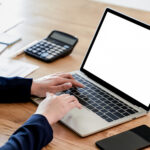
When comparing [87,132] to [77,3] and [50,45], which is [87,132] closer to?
[50,45]

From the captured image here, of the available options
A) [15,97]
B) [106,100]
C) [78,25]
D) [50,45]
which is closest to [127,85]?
[106,100]

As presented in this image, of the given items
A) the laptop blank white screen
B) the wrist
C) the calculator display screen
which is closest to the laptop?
the laptop blank white screen

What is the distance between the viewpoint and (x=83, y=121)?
116 centimetres

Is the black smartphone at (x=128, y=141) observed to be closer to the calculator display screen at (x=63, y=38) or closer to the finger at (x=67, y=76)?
the finger at (x=67, y=76)

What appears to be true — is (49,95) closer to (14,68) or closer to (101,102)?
(101,102)

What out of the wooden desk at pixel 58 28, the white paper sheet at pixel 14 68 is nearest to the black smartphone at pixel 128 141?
the wooden desk at pixel 58 28

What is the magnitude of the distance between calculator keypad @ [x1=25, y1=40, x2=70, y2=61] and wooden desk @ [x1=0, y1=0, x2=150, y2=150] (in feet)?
0.09

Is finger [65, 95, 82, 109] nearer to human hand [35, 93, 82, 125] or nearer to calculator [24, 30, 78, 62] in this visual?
human hand [35, 93, 82, 125]

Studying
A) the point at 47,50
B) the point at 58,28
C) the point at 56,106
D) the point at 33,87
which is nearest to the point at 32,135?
the point at 56,106

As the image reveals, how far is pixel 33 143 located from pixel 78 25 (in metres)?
0.99

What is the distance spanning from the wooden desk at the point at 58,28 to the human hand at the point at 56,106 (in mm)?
44

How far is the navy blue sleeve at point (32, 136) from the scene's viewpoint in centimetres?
103

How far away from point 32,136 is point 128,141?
28cm

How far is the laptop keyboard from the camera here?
47.3 inches
